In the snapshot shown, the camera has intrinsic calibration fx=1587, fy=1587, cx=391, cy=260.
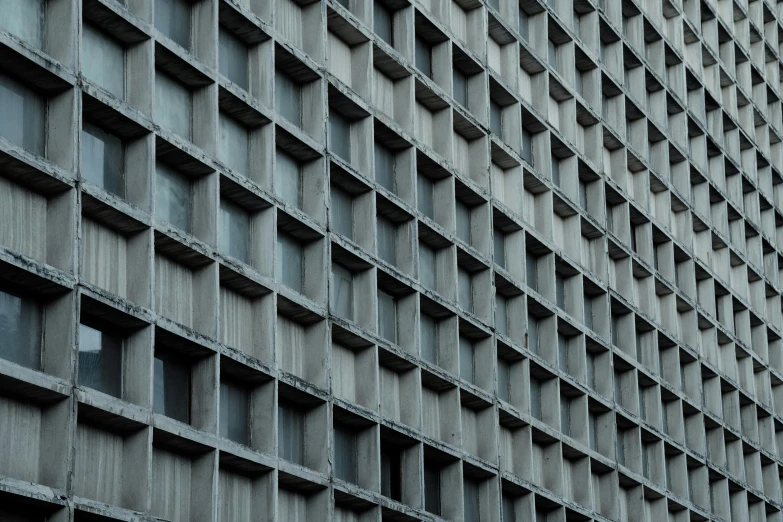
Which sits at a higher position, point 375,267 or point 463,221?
point 463,221

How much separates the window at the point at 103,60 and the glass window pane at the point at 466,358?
13604mm

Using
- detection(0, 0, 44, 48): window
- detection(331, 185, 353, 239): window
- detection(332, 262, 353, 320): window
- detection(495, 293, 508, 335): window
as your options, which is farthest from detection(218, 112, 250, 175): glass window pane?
detection(495, 293, 508, 335): window

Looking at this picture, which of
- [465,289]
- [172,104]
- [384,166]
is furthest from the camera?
[465,289]

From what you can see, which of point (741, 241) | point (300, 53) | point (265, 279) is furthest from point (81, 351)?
point (741, 241)

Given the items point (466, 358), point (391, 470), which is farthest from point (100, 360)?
point (466, 358)

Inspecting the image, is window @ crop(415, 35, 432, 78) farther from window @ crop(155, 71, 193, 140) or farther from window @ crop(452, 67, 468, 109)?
window @ crop(155, 71, 193, 140)

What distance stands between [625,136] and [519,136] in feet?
26.7

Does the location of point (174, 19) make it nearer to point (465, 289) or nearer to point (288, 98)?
point (288, 98)

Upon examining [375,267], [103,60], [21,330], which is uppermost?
[103,60]

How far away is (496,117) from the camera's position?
4319 centimetres

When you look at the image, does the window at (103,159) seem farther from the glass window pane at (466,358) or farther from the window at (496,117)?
the window at (496,117)

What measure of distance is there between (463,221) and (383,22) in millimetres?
5570

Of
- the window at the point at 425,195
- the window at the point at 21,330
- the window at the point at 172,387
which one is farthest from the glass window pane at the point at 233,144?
the window at the point at 425,195

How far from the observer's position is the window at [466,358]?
39.2 meters
